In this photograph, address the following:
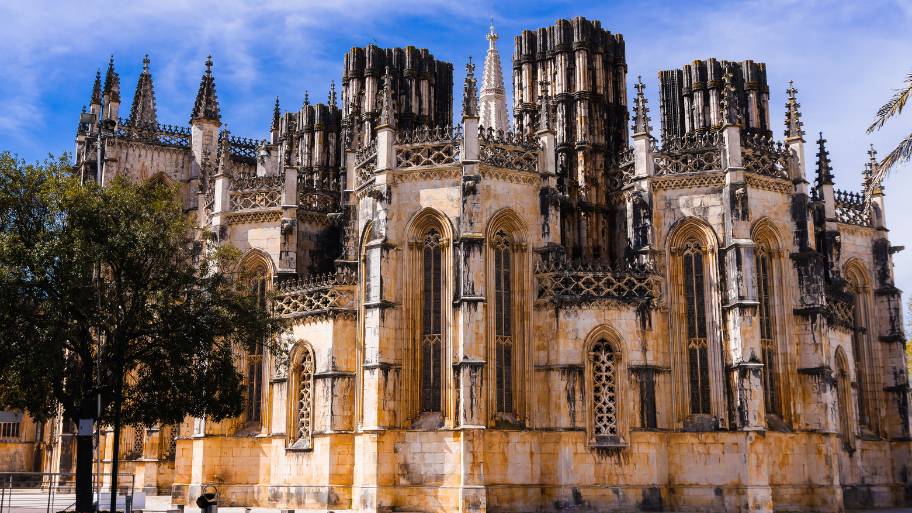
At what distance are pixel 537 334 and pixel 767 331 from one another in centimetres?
901

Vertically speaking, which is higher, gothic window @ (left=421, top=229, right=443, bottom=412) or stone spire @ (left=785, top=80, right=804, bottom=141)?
stone spire @ (left=785, top=80, right=804, bottom=141)

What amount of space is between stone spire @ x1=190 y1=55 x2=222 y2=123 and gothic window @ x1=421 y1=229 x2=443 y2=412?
2200 cm

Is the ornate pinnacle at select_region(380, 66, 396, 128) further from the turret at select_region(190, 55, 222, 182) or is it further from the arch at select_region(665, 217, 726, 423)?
the turret at select_region(190, 55, 222, 182)

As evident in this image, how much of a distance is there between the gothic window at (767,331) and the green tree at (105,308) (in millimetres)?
18588

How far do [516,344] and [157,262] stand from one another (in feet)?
43.2

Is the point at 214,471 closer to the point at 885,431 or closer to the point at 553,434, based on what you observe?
the point at 553,434

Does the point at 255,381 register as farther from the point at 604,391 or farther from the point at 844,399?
the point at 844,399

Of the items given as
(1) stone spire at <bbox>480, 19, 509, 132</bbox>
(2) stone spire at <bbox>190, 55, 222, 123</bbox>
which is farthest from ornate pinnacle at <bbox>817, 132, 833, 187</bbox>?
(2) stone spire at <bbox>190, 55, 222, 123</bbox>

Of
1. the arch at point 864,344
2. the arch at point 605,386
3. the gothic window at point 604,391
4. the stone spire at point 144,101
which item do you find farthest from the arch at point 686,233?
the stone spire at point 144,101

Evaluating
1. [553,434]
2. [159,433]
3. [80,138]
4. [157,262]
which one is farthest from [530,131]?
[80,138]

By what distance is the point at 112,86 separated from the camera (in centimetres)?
5528

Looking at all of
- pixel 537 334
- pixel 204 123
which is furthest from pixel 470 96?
pixel 204 123

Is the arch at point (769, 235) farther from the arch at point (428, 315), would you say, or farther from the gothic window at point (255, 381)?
the gothic window at point (255, 381)

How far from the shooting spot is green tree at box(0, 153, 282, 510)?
26938 mm
